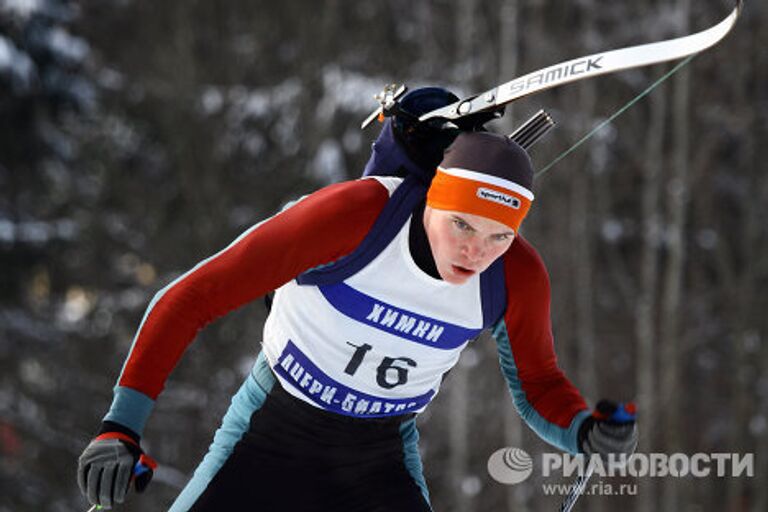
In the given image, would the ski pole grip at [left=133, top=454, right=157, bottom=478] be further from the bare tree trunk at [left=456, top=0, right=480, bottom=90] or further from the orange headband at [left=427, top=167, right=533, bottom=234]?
the bare tree trunk at [left=456, top=0, right=480, bottom=90]

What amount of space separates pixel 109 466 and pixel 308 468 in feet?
1.87

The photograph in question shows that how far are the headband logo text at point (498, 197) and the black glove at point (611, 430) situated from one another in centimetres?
47

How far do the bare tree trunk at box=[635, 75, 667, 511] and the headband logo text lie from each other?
26.9 ft

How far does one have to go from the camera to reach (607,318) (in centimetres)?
1241

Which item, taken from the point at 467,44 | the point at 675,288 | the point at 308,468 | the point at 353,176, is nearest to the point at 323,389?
the point at 308,468

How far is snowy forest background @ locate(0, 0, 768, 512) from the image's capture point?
1129cm

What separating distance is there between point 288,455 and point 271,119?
9169 mm

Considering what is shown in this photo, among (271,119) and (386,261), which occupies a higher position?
(271,119)

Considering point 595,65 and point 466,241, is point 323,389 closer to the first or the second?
point 466,241

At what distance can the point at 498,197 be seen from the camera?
2.87 metres

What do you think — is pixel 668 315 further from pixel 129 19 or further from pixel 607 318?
pixel 129 19

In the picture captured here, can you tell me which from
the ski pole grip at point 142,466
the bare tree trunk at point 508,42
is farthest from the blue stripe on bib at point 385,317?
the bare tree trunk at point 508,42

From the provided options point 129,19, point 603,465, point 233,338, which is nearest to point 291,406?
point 603,465

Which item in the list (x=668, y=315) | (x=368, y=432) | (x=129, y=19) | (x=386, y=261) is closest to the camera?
(x=386, y=261)
